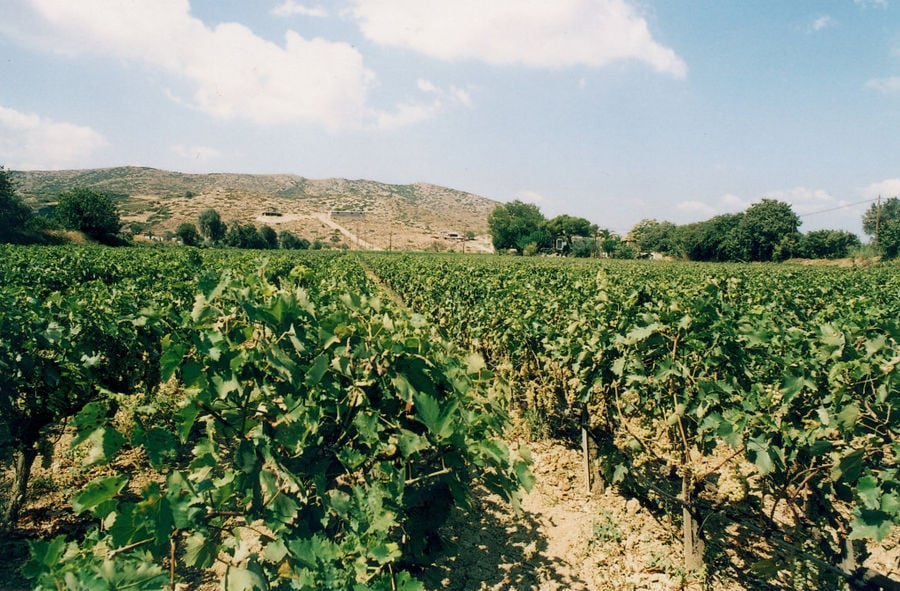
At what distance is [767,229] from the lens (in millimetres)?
61844

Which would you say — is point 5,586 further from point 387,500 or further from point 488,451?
point 488,451

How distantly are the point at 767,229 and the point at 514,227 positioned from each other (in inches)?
1632

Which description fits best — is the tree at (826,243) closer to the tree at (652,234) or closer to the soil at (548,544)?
the tree at (652,234)

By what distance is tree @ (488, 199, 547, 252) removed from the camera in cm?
8950

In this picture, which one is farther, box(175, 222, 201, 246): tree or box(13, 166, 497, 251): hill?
box(13, 166, 497, 251): hill

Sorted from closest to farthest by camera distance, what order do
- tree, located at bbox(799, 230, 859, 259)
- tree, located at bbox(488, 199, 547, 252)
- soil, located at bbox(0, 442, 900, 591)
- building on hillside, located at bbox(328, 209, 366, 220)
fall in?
1. soil, located at bbox(0, 442, 900, 591)
2. tree, located at bbox(799, 230, 859, 259)
3. tree, located at bbox(488, 199, 547, 252)
4. building on hillside, located at bbox(328, 209, 366, 220)

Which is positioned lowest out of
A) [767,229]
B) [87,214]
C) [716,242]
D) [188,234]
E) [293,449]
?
[293,449]

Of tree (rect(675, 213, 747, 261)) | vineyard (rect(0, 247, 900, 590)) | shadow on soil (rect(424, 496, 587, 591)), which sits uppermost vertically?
tree (rect(675, 213, 747, 261))

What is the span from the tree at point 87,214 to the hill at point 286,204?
36.4 feet

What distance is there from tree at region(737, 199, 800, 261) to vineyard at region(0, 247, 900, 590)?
226 feet

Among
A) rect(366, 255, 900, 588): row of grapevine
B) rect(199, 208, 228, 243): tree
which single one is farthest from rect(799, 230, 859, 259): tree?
rect(199, 208, 228, 243): tree

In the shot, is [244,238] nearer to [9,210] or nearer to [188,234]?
[188,234]

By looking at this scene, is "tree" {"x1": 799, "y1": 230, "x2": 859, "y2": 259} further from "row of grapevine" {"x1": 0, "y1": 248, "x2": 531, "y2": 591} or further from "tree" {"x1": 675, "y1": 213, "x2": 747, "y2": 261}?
"row of grapevine" {"x1": 0, "y1": 248, "x2": 531, "y2": 591}

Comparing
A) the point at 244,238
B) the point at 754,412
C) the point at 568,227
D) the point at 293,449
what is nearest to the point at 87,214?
the point at 244,238
